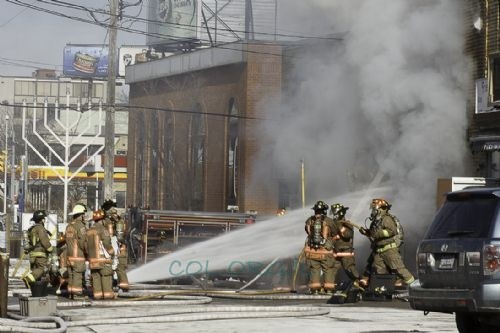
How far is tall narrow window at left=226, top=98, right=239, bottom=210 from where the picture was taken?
42469 millimetres

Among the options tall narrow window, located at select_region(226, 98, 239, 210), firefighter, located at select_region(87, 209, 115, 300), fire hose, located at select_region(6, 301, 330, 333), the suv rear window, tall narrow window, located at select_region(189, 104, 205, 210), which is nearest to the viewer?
the suv rear window

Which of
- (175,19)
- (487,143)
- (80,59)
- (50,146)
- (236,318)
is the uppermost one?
(80,59)

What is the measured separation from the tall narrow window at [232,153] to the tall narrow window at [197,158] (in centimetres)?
254

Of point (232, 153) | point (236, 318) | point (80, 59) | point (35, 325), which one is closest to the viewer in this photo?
point (35, 325)

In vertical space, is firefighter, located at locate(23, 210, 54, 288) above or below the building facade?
below

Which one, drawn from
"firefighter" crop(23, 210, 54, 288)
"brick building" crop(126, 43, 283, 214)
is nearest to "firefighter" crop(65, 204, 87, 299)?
"firefighter" crop(23, 210, 54, 288)

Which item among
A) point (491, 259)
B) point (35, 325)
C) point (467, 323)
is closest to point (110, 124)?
point (35, 325)

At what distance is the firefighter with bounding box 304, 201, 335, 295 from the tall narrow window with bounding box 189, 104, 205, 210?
26.8 metres

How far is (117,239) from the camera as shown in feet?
61.2

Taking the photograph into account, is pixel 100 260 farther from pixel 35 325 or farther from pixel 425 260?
pixel 425 260

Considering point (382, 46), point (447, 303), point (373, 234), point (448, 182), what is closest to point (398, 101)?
point (382, 46)

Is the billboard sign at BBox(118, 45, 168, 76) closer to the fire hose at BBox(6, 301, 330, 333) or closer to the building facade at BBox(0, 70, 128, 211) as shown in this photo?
the building facade at BBox(0, 70, 128, 211)

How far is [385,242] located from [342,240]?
4.36ft

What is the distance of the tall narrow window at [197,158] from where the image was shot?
151 ft
